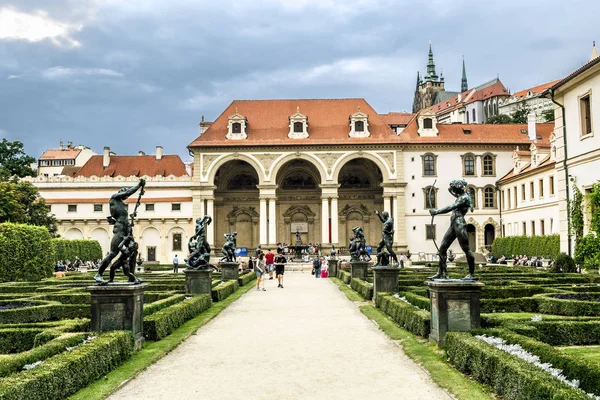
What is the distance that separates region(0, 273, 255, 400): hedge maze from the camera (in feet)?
23.1

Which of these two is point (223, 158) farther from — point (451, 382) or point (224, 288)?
point (451, 382)

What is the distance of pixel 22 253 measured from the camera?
1163 inches

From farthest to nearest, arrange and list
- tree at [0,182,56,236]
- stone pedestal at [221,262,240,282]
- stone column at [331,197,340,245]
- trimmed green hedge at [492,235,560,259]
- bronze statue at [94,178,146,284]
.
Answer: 1. stone column at [331,197,340,245]
2. tree at [0,182,56,236]
3. trimmed green hedge at [492,235,560,259]
4. stone pedestal at [221,262,240,282]
5. bronze statue at [94,178,146,284]

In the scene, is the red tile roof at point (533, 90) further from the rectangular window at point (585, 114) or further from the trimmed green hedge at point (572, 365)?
the trimmed green hedge at point (572, 365)

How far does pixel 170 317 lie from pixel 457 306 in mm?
6035

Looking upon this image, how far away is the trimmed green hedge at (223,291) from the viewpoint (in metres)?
20.5

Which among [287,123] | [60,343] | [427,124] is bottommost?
[60,343]

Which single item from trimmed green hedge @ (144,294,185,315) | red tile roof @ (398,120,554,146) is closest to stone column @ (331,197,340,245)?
red tile roof @ (398,120,554,146)

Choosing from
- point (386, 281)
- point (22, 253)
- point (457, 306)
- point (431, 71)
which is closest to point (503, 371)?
point (457, 306)

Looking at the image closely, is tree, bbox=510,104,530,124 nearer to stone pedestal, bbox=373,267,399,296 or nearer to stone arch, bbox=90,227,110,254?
stone arch, bbox=90,227,110,254

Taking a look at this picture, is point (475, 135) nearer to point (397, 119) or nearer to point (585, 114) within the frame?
point (585, 114)

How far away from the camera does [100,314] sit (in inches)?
429

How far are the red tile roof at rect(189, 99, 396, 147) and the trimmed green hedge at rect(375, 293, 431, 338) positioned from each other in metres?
41.1

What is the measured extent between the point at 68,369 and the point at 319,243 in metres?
53.5
